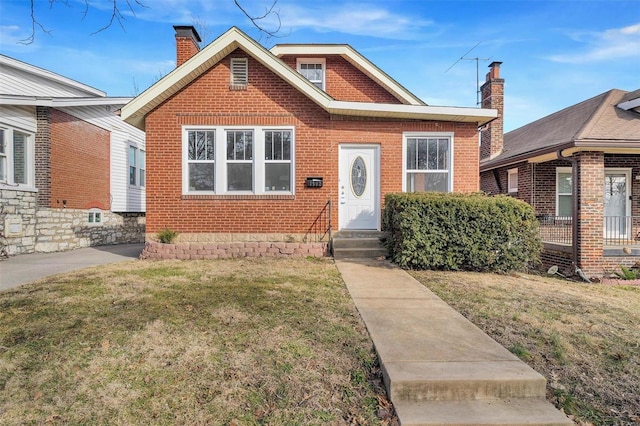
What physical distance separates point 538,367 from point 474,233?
4221mm

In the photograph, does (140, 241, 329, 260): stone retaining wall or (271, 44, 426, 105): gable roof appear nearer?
(140, 241, 329, 260): stone retaining wall

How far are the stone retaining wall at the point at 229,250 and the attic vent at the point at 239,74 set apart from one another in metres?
3.91

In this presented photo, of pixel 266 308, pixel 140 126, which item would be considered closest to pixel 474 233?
pixel 266 308

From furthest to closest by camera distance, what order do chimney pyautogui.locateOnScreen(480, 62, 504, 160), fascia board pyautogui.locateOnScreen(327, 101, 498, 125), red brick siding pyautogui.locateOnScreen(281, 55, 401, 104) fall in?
chimney pyautogui.locateOnScreen(480, 62, 504, 160)
red brick siding pyautogui.locateOnScreen(281, 55, 401, 104)
fascia board pyautogui.locateOnScreen(327, 101, 498, 125)

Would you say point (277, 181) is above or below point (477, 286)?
above

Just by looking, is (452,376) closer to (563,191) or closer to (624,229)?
(563,191)

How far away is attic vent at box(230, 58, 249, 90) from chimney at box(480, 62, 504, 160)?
1037 cm

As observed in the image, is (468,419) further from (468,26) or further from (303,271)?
(468,26)

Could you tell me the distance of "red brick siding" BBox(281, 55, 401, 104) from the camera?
484 inches

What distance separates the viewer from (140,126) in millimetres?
9867

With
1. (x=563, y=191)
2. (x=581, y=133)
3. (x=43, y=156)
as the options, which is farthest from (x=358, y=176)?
(x=43, y=156)

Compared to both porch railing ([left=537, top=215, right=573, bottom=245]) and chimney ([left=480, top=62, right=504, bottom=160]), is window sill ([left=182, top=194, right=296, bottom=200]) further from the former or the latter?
chimney ([left=480, top=62, right=504, bottom=160])

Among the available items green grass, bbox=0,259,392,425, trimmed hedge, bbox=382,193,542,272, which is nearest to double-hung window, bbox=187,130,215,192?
green grass, bbox=0,259,392,425

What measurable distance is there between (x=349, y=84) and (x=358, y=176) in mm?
4401
